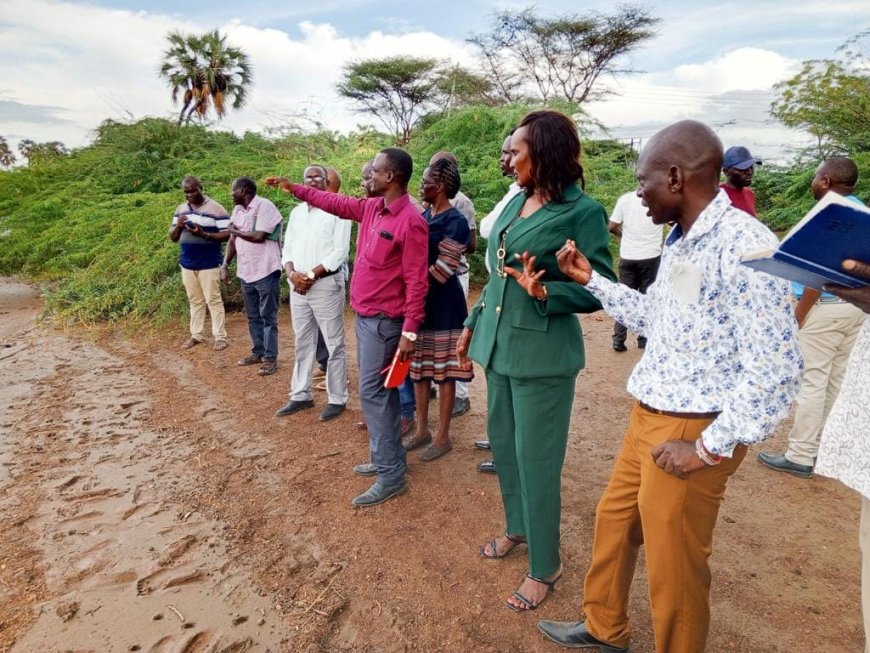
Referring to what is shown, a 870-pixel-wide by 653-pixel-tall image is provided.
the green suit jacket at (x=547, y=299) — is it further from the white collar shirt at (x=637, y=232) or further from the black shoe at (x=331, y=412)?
the white collar shirt at (x=637, y=232)

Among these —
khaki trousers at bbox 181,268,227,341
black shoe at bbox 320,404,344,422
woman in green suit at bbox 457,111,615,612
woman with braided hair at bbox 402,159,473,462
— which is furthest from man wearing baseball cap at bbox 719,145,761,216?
khaki trousers at bbox 181,268,227,341

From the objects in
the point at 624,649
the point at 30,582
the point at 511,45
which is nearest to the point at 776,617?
the point at 624,649

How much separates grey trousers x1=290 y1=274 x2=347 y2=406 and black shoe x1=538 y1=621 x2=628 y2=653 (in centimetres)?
251

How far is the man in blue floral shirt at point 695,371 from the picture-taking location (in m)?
1.33

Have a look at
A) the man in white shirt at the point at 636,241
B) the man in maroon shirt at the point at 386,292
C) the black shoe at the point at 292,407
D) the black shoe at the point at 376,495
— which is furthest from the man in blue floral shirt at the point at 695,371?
the man in white shirt at the point at 636,241

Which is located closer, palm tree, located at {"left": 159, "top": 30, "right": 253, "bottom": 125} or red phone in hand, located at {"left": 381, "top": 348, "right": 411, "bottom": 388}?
red phone in hand, located at {"left": 381, "top": 348, "right": 411, "bottom": 388}

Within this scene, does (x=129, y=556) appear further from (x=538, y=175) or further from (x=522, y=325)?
(x=538, y=175)

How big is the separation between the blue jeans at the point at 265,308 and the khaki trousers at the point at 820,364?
4.30 metres

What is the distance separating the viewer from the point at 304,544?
108 inches

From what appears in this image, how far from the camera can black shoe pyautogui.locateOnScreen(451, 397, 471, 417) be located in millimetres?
4307

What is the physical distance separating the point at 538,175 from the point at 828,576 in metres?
2.19

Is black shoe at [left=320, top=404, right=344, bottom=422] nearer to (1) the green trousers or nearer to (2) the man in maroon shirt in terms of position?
(2) the man in maroon shirt

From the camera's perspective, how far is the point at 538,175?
79.0 inches

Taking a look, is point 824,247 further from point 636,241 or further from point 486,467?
point 636,241
